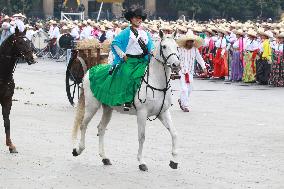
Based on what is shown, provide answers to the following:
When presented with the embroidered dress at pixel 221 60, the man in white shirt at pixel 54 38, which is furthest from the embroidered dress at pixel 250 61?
the man in white shirt at pixel 54 38

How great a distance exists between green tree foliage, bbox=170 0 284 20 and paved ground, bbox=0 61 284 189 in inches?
2240

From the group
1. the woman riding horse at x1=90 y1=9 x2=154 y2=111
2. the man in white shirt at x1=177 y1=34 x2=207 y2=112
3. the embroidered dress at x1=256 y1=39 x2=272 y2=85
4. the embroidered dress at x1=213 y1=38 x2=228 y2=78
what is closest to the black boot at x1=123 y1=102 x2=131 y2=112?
the woman riding horse at x1=90 y1=9 x2=154 y2=111

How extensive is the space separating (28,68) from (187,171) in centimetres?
2675

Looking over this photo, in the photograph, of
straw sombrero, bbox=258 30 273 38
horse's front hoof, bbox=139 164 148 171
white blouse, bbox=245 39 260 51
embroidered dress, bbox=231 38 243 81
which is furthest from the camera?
embroidered dress, bbox=231 38 243 81

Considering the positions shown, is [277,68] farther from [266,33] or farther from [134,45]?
[134,45]

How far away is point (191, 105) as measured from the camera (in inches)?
834

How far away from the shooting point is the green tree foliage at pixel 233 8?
78.6 m

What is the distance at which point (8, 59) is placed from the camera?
43.8 feet

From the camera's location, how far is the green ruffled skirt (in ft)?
39.3

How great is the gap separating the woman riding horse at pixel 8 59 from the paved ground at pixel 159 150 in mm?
656

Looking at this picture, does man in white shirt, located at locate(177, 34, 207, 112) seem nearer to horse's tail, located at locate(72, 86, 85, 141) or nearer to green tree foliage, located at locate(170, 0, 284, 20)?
horse's tail, located at locate(72, 86, 85, 141)

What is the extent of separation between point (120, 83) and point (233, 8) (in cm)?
6733

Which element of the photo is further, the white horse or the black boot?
the black boot

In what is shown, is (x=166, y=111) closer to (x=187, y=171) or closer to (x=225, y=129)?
(x=187, y=171)
